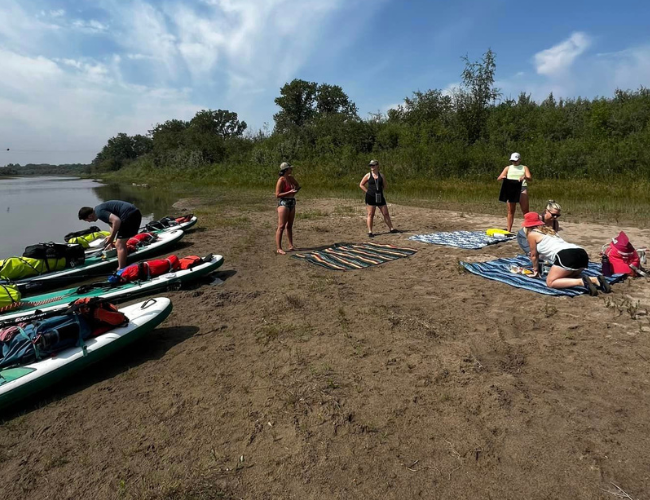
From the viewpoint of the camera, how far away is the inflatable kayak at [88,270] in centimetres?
724

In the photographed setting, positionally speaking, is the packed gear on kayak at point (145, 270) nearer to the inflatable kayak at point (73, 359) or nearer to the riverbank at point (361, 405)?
the riverbank at point (361, 405)

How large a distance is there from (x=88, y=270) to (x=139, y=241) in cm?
156

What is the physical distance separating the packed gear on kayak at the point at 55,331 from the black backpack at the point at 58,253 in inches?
160

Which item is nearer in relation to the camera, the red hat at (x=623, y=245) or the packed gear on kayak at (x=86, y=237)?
the red hat at (x=623, y=245)

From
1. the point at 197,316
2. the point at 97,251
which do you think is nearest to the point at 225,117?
the point at 97,251

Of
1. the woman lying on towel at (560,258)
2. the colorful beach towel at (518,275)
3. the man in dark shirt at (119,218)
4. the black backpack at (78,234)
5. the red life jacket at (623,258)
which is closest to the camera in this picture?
the woman lying on towel at (560,258)

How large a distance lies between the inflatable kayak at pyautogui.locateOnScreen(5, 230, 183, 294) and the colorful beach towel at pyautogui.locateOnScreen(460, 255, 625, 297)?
6.60m

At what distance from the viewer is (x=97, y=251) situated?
28.4ft

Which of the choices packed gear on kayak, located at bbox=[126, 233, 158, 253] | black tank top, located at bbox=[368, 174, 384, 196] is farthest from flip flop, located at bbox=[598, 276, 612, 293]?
packed gear on kayak, located at bbox=[126, 233, 158, 253]

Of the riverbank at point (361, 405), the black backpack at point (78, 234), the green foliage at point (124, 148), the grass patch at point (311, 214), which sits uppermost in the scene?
the green foliage at point (124, 148)

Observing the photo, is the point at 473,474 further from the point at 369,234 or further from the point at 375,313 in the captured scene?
the point at 369,234

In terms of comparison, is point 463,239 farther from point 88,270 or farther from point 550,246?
point 88,270

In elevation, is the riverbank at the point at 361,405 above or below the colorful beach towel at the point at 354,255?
below

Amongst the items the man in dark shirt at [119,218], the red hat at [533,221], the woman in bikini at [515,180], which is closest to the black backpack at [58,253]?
the man in dark shirt at [119,218]
